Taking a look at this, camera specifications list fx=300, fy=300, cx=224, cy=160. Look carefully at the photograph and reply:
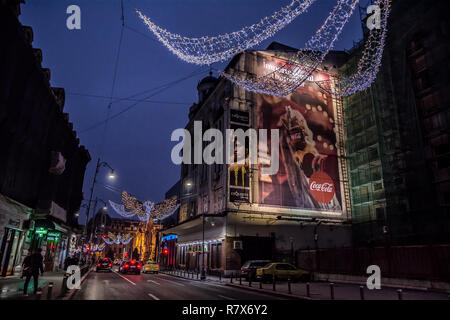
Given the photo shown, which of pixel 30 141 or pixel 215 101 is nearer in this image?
pixel 30 141

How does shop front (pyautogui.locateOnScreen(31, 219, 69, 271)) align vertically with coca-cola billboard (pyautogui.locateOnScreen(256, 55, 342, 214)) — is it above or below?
below

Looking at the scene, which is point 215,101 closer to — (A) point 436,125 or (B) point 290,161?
(B) point 290,161

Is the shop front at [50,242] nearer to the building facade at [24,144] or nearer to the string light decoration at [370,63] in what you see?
the building facade at [24,144]

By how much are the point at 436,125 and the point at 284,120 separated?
1552cm

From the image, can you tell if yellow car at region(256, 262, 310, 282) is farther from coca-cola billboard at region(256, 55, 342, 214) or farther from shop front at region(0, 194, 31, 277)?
shop front at region(0, 194, 31, 277)

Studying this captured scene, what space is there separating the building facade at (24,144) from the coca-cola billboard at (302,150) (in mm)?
20409

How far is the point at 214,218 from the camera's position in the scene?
33.1 metres

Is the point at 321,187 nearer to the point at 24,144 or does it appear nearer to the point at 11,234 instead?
the point at 24,144

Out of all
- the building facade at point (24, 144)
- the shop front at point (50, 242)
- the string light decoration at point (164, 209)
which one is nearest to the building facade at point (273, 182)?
the string light decoration at point (164, 209)

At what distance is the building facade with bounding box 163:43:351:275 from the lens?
106 feet

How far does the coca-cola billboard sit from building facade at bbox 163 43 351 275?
117 millimetres

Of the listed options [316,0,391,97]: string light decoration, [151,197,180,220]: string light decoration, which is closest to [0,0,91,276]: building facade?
[316,0,391,97]: string light decoration

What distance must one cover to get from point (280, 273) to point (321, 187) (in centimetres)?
1706
